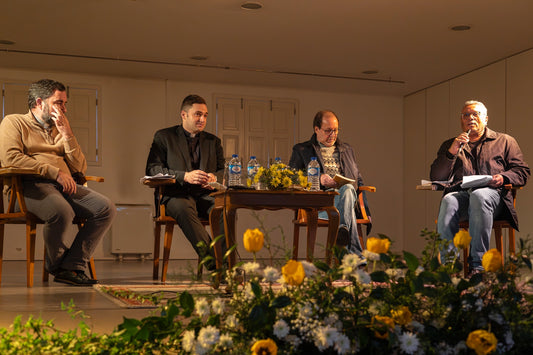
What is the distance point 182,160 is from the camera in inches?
174

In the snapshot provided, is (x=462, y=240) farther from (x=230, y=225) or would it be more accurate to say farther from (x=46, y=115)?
(x=46, y=115)

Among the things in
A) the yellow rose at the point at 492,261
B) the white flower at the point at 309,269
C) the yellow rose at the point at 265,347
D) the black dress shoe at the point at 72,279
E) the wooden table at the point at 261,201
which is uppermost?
Result: the wooden table at the point at 261,201

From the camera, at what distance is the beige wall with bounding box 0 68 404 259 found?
8.14m

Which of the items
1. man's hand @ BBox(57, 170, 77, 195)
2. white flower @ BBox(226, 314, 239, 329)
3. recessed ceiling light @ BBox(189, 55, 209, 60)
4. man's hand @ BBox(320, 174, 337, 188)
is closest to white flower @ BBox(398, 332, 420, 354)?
white flower @ BBox(226, 314, 239, 329)

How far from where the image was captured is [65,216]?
3865 millimetres

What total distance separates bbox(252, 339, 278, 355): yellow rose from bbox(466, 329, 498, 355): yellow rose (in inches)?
14.8

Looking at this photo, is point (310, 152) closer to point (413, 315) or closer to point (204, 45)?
point (204, 45)

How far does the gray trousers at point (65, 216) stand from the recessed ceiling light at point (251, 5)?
88.5 inches

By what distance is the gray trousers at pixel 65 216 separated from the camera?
3.87 meters

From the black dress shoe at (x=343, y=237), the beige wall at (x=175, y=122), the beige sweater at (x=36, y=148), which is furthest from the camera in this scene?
the beige wall at (x=175, y=122)

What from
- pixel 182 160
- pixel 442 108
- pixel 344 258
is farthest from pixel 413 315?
pixel 442 108

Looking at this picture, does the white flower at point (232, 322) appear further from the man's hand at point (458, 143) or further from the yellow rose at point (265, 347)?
the man's hand at point (458, 143)

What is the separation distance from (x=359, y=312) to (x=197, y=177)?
2.86 m

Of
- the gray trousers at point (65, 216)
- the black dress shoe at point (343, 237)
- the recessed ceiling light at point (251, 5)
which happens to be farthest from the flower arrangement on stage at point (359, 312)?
the recessed ceiling light at point (251, 5)
